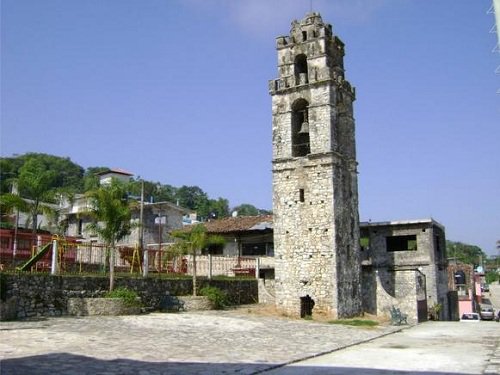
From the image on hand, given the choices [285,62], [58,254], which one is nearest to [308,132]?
[285,62]

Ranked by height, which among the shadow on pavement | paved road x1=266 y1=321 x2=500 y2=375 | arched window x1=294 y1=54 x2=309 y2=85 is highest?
arched window x1=294 y1=54 x2=309 y2=85

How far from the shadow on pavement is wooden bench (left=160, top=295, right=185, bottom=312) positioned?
11.6 metres

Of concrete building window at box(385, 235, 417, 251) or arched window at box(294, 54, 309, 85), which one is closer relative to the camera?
arched window at box(294, 54, 309, 85)

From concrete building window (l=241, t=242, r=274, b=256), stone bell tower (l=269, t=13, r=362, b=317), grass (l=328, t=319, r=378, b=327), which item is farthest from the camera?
concrete building window (l=241, t=242, r=274, b=256)

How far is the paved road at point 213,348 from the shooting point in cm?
1081

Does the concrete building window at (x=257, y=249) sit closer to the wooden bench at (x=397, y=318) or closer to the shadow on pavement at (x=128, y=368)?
the wooden bench at (x=397, y=318)

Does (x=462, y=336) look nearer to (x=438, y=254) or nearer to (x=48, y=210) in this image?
(x=438, y=254)

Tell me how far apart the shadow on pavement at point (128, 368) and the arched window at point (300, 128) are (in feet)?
60.5

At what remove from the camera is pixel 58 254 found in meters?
21.1

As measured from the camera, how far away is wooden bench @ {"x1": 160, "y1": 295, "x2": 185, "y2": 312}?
23.1 m

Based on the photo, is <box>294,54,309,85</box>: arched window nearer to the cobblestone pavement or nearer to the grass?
the grass

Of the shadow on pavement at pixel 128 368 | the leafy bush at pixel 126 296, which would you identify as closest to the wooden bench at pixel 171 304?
the leafy bush at pixel 126 296

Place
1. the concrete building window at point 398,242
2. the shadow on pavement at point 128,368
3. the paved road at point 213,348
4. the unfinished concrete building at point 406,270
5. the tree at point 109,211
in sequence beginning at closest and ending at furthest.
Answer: the shadow on pavement at point 128,368, the paved road at point 213,348, the tree at point 109,211, the unfinished concrete building at point 406,270, the concrete building window at point 398,242

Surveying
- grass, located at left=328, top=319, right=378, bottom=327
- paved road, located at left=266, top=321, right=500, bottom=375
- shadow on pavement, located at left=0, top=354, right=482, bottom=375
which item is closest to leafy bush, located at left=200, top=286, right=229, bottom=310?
grass, located at left=328, top=319, right=378, bottom=327
